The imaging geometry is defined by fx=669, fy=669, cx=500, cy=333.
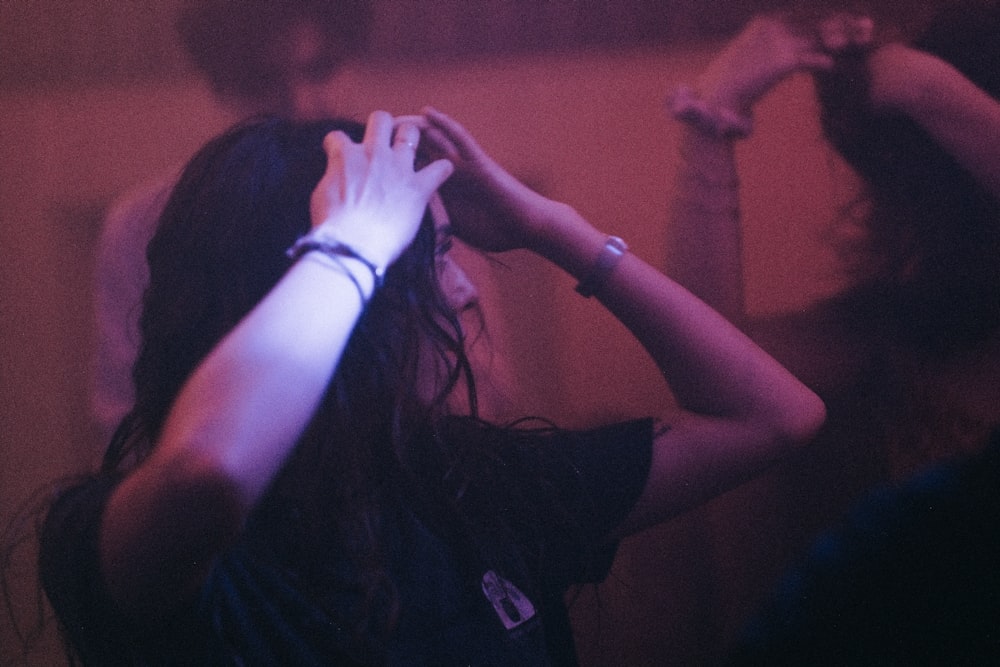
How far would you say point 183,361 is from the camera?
585 mm

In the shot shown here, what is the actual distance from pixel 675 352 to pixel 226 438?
45 cm

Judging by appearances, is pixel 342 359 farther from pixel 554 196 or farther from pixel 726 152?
pixel 726 152

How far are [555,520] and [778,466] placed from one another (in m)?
0.32

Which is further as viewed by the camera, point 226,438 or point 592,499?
point 592,499

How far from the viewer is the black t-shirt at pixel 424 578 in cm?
45

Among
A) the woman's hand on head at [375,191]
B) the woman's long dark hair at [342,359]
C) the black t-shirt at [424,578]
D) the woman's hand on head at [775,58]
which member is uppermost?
the woman's hand on head at [775,58]

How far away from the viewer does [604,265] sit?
0.70 m

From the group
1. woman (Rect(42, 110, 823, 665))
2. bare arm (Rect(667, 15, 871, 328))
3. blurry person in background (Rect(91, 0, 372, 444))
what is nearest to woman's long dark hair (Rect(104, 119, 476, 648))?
woman (Rect(42, 110, 823, 665))

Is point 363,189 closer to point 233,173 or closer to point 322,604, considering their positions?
point 233,173

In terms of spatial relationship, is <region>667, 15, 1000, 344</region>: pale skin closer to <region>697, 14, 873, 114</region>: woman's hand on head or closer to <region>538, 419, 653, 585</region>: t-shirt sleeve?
<region>697, 14, 873, 114</region>: woman's hand on head

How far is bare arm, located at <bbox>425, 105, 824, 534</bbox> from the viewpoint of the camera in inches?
26.1

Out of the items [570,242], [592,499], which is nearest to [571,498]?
[592,499]

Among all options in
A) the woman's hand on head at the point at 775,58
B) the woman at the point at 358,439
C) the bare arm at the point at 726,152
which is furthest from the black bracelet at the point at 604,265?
the woman's hand on head at the point at 775,58

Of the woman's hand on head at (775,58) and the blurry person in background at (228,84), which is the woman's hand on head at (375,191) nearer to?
the blurry person in background at (228,84)
